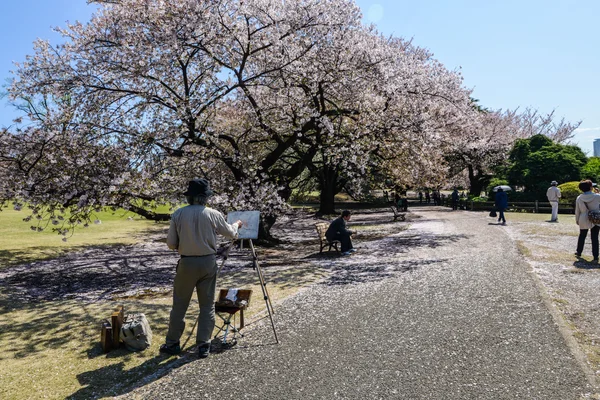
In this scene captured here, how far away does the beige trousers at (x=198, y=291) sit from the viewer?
17.1 feet

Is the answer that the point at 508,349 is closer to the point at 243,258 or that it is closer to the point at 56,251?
the point at 243,258

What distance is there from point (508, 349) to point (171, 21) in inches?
457

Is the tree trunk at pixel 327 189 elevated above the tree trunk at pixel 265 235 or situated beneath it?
elevated above

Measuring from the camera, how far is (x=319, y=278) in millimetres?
9781

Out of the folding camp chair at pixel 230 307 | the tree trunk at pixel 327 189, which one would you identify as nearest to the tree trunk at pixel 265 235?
the folding camp chair at pixel 230 307

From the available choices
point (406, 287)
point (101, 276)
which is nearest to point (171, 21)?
point (101, 276)

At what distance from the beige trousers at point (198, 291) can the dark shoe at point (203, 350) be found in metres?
0.05

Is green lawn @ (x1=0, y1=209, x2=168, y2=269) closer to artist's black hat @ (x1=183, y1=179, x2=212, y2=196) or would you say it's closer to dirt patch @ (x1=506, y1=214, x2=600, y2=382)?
artist's black hat @ (x1=183, y1=179, x2=212, y2=196)

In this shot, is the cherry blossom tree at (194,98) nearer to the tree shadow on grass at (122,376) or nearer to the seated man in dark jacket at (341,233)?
the seated man in dark jacket at (341,233)

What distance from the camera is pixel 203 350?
5211 mm

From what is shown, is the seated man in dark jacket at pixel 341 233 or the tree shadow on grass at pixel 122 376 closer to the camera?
the tree shadow on grass at pixel 122 376

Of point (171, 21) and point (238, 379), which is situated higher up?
point (171, 21)

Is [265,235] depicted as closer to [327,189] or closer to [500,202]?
[500,202]

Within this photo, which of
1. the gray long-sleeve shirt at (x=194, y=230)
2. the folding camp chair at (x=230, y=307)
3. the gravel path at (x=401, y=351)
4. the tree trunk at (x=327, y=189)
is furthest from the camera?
the tree trunk at (x=327, y=189)
